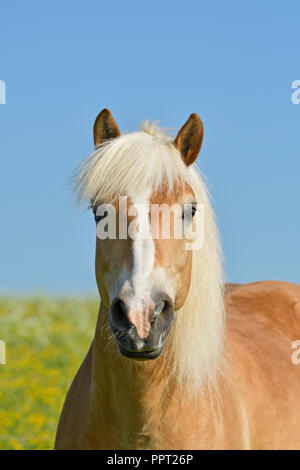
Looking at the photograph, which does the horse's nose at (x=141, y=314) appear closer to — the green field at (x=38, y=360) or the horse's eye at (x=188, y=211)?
the horse's eye at (x=188, y=211)

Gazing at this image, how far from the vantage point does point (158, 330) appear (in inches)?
116

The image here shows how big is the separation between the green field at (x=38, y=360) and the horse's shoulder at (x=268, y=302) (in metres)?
3.44

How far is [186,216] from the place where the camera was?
3379 mm

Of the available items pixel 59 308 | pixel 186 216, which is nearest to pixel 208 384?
pixel 186 216

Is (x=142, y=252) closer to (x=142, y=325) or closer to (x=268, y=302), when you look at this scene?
(x=142, y=325)

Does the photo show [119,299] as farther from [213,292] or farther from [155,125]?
[155,125]

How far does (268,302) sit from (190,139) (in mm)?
2131

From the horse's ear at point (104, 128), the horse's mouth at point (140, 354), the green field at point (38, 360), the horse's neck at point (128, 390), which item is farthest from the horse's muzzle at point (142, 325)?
the green field at point (38, 360)

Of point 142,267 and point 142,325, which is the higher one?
point 142,267

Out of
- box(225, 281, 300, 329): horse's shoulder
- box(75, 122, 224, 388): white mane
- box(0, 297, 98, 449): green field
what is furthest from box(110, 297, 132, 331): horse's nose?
box(0, 297, 98, 449): green field

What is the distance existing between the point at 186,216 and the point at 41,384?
8.22 meters

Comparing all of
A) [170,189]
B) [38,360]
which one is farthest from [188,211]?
[38,360]

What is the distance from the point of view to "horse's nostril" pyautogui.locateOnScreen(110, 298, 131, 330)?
2.90m

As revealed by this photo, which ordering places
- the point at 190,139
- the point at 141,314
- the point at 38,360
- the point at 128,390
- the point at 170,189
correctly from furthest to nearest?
1. the point at 38,360
2. the point at 190,139
3. the point at 128,390
4. the point at 170,189
5. the point at 141,314
